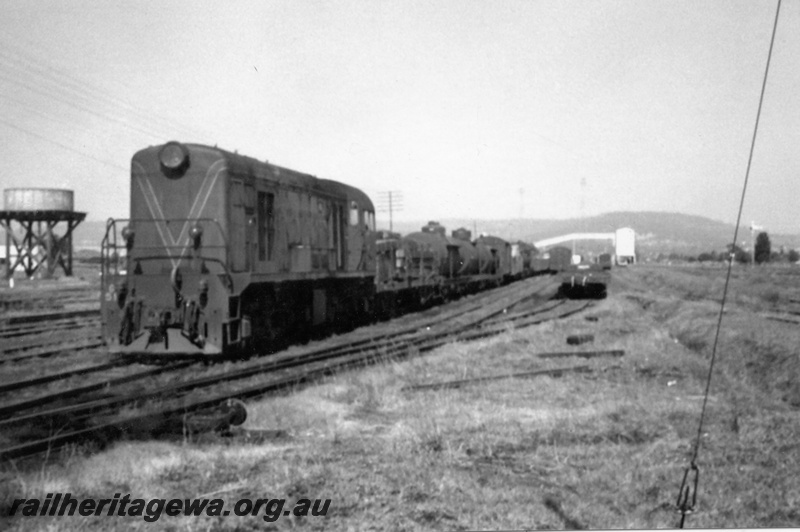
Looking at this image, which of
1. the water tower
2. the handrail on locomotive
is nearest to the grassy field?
the handrail on locomotive

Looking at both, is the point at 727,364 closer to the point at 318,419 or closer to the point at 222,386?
the point at 318,419

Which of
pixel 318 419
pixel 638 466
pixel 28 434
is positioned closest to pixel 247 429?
pixel 318 419

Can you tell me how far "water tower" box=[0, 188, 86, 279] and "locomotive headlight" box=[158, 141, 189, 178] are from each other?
2.16 m

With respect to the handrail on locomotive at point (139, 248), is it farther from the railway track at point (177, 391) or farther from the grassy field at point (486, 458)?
the grassy field at point (486, 458)

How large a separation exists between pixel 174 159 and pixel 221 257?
1.89m

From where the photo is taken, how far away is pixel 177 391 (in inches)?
342

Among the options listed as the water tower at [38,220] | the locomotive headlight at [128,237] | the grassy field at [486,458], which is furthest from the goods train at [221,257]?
the grassy field at [486,458]

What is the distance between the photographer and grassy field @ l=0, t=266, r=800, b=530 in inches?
176

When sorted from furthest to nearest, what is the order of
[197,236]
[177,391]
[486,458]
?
[197,236] < [177,391] < [486,458]

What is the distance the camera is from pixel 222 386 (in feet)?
29.9

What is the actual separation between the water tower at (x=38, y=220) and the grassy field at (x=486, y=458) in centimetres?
744

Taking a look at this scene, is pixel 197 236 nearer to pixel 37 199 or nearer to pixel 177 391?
pixel 177 391

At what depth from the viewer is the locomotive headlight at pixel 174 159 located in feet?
37.6

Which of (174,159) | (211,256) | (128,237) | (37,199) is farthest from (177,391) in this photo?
(37,199)
